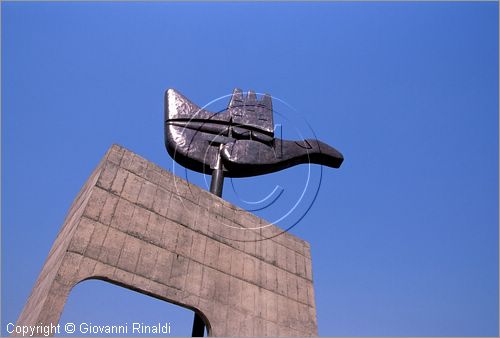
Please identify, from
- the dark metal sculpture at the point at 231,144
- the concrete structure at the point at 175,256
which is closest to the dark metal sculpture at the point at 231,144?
the dark metal sculpture at the point at 231,144

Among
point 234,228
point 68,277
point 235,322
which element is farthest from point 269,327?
point 68,277

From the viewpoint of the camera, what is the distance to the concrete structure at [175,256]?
7.09m

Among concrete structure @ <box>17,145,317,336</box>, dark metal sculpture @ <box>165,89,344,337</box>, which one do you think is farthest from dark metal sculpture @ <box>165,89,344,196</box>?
concrete structure @ <box>17,145,317,336</box>

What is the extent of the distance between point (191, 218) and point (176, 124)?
3.39 meters

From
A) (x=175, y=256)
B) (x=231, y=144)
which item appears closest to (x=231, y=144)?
(x=231, y=144)

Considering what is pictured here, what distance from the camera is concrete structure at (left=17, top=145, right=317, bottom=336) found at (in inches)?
279

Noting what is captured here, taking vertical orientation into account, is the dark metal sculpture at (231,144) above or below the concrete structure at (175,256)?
above

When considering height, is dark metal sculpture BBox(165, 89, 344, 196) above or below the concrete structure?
above

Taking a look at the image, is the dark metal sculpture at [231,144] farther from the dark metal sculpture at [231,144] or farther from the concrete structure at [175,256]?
the concrete structure at [175,256]

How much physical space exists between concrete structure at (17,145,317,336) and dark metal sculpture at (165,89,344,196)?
1.42m

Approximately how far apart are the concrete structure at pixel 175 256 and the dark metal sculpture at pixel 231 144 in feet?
4.67

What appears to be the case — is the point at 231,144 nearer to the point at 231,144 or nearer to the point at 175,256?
the point at 231,144

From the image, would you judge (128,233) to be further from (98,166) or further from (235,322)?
(235,322)

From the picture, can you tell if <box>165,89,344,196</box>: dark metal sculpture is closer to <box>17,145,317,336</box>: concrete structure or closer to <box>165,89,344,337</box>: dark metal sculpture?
<box>165,89,344,337</box>: dark metal sculpture
